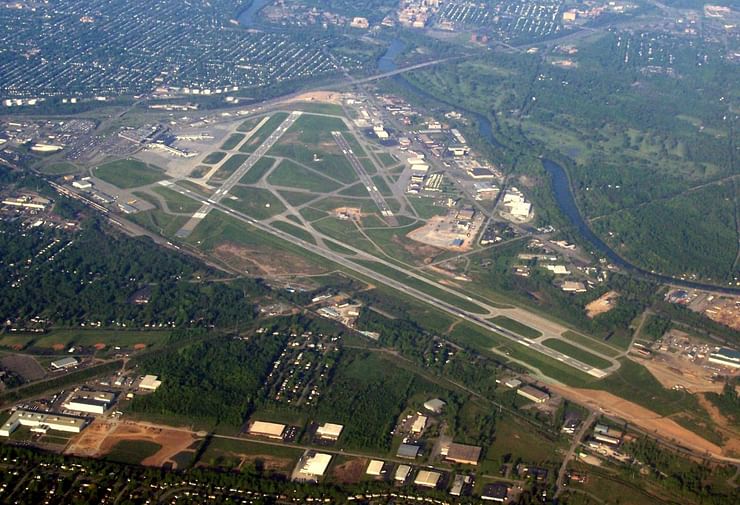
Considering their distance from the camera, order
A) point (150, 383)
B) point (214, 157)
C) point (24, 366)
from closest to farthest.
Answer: point (150, 383)
point (24, 366)
point (214, 157)

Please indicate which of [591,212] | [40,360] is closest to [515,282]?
[591,212]

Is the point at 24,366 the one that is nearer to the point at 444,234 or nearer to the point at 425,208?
the point at 444,234

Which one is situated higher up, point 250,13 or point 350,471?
point 350,471

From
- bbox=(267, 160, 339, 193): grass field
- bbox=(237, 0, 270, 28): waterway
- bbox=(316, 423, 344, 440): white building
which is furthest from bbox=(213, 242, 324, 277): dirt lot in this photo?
bbox=(237, 0, 270, 28): waterway

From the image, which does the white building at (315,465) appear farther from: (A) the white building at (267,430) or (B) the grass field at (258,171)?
(B) the grass field at (258,171)

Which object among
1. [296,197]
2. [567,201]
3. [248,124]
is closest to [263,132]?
[248,124]

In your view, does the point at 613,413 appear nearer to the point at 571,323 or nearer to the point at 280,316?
the point at 571,323
